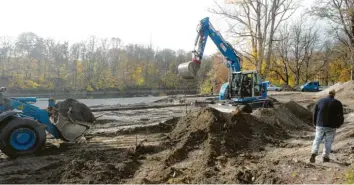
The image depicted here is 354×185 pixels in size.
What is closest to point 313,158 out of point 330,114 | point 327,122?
point 327,122

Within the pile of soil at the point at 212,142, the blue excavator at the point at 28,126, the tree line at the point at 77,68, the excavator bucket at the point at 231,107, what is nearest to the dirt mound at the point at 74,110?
the blue excavator at the point at 28,126

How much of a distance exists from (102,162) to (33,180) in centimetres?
162

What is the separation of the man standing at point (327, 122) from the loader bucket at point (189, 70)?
8494 mm

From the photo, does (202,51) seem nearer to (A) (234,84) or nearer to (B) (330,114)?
(A) (234,84)

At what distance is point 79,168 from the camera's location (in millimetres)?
Result: 7453

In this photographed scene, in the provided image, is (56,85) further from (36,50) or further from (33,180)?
(33,180)

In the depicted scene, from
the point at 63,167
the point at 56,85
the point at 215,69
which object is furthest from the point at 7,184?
the point at 56,85

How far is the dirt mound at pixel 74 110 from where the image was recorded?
9875 millimetres

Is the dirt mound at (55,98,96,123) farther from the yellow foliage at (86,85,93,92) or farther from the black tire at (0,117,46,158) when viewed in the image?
the yellow foliage at (86,85,93,92)

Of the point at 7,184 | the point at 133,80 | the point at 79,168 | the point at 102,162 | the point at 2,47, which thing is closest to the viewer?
the point at 7,184

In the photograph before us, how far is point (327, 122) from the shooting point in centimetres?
732

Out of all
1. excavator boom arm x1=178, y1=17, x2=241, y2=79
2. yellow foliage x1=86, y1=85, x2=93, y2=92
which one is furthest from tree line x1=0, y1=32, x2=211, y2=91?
excavator boom arm x1=178, y1=17, x2=241, y2=79

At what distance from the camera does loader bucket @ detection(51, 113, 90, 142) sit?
9.61 m

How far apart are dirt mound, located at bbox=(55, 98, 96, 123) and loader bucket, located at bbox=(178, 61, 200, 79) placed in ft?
20.5
